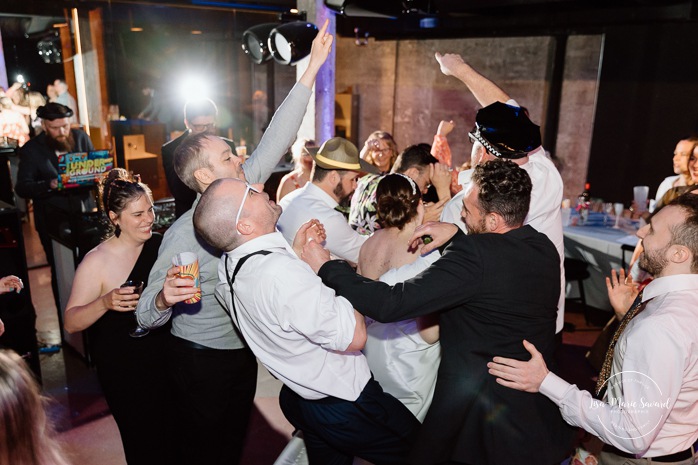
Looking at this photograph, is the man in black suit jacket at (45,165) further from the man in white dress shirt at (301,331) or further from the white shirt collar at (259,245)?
the white shirt collar at (259,245)

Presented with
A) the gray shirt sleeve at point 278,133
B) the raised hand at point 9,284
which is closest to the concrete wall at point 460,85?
the gray shirt sleeve at point 278,133

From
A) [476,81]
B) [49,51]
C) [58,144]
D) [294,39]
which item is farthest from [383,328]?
[49,51]

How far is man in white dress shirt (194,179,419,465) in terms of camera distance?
5.37ft

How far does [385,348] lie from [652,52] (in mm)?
5608

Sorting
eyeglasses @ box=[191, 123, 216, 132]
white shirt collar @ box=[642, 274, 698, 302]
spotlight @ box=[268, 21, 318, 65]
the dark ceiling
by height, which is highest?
the dark ceiling

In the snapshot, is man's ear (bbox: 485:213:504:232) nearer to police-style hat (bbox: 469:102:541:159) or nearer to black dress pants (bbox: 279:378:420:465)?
black dress pants (bbox: 279:378:420:465)

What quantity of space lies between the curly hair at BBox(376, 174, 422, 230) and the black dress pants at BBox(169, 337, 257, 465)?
86 cm

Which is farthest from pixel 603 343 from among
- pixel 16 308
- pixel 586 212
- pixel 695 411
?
pixel 16 308

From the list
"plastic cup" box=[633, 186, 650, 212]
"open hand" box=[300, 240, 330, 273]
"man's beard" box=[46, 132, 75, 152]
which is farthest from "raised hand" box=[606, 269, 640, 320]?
"man's beard" box=[46, 132, 75, 152]

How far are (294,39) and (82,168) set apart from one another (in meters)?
1.99

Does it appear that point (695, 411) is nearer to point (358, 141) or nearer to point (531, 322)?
point (531, 322)

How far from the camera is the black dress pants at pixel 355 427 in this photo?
1853 millimetres

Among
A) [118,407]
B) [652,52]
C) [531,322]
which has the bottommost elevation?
[118,407]

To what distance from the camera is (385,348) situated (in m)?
2.32
